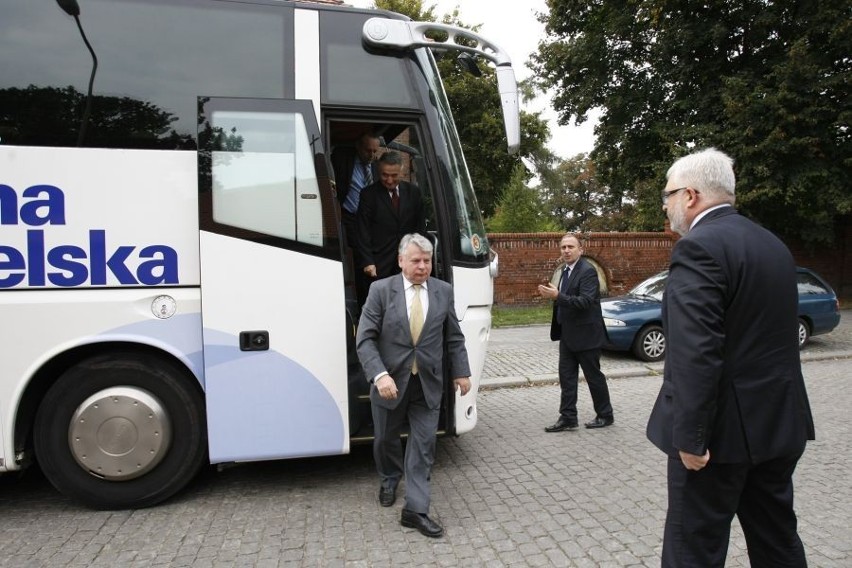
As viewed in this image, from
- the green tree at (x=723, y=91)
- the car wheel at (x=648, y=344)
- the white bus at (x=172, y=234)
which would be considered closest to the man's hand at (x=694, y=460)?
the white bus at (x=172, y=234)

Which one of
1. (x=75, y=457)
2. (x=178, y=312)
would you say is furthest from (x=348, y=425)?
(x=75, y=457)

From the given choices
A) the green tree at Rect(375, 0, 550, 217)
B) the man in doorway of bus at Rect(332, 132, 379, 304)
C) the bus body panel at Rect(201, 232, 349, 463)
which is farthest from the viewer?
the green tree at Rect(375, 0, 550, 217)

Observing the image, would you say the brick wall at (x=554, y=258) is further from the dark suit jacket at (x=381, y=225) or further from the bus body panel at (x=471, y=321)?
the bus body panel at (x=471, y=321)

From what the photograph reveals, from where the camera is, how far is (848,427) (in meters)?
5.83

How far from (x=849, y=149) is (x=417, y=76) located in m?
17.0

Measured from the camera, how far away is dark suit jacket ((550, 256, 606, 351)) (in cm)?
563

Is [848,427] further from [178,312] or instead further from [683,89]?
[683,89]

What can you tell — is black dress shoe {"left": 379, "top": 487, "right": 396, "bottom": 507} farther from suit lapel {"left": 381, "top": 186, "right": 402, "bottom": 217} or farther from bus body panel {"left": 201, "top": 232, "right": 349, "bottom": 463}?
suit lapel {"left": 381, "top": 186, "right": 402, "bottom": 217}

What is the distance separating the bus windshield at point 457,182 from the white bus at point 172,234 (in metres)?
0.33

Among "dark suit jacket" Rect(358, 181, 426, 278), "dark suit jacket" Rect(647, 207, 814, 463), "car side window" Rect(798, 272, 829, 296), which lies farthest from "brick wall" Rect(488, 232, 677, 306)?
"dark suit jacket" Rect(647, 207, 814, 463)

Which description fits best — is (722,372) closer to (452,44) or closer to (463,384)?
(463,384)

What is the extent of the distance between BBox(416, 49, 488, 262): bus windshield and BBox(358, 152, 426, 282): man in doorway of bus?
0.48 m

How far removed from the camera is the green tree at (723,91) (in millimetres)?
15750

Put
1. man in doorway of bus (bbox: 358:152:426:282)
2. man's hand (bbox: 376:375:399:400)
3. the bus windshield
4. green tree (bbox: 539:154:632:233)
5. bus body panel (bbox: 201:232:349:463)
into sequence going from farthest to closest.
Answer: green tree (bbox: 539:154:632:233) < man in doorway of bus (bbox: 358:152:426:282) < the bus windshield < bus body panel (bbox: 201:232:349:463) < man's hand (bbox: 376:375:399:400)
